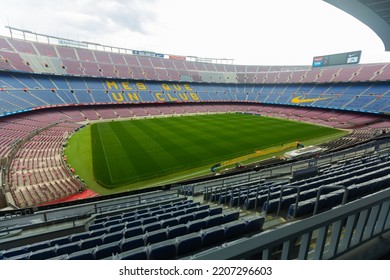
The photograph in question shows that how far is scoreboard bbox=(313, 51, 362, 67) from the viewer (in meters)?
61.9

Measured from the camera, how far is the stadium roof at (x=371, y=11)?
20.1 feet

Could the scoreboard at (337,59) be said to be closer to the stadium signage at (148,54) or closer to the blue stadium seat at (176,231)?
the stadium signage at (148,54)

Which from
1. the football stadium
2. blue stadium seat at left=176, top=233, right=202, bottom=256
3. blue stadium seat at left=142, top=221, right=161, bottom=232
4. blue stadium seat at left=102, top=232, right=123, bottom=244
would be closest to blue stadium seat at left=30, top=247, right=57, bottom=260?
the football stadium

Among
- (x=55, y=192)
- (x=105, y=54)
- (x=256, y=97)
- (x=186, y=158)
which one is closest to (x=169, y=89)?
(x=105, y=54)

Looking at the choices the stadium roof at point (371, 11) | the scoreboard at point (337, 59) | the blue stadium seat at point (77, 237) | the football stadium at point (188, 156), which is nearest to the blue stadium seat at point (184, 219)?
the football stadium at point (188, 156)

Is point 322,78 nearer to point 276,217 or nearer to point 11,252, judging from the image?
point 276,217

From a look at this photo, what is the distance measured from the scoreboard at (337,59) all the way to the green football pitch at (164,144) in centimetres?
3847

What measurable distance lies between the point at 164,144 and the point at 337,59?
A: 68259mm

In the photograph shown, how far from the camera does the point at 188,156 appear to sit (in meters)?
24.7

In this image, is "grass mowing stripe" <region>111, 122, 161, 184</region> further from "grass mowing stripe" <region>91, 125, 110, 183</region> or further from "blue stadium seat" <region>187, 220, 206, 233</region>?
"blue stadium seat" <region>187, 220, 206, 233</region>

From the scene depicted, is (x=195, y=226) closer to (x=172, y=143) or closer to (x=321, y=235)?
(x=321, y=235)

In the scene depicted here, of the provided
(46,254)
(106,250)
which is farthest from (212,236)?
(46,254)

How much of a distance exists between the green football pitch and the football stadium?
0.25 meters

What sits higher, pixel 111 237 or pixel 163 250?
pixel 163 250
